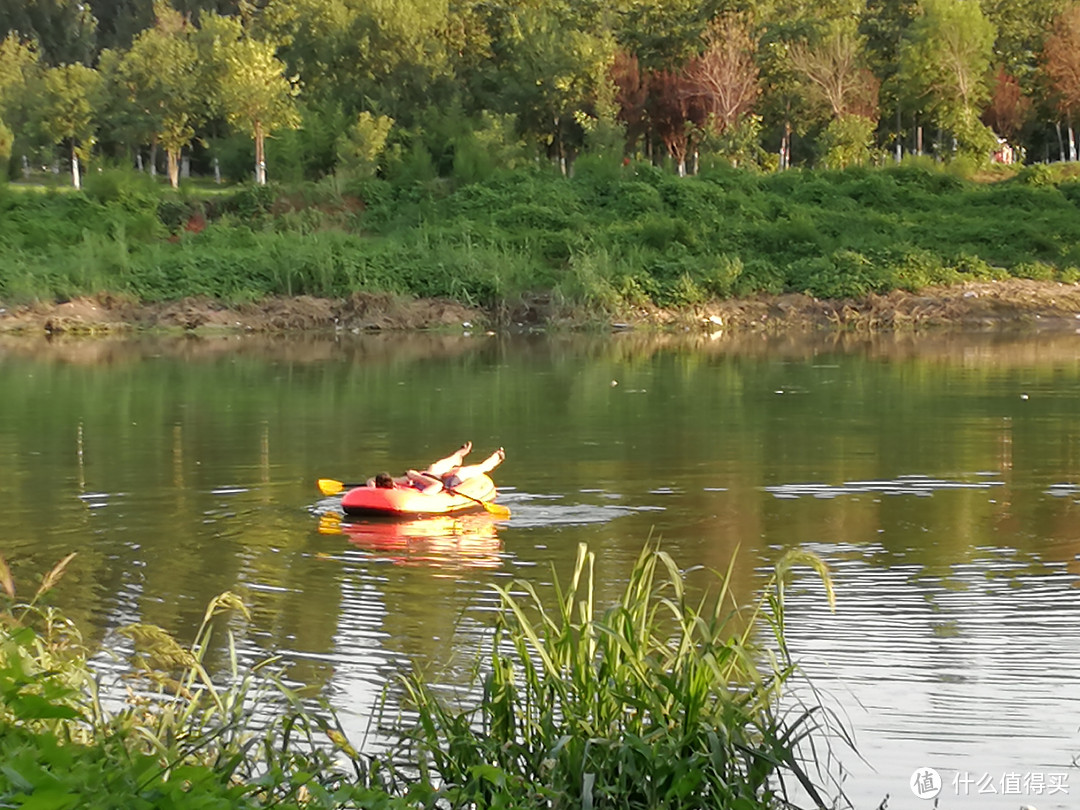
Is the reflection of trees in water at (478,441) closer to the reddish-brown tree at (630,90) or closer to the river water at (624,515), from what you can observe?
the river water at (624,515)

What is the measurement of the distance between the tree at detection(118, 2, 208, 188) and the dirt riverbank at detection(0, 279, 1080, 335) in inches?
576

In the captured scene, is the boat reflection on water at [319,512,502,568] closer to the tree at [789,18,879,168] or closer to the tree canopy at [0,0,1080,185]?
the tree canopy at [0,0,1080,185]

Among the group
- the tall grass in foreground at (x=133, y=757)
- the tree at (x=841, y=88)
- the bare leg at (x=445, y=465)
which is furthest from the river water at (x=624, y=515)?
the tree at (x=841, y=88)

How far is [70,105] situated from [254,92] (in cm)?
715

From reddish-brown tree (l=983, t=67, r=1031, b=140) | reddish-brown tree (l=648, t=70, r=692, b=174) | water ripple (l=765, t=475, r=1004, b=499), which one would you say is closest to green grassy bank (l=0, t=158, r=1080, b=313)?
reddish-brown tree (l=648, t=70, r=692, b=174)

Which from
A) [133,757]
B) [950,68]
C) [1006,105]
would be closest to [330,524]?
[133,757]

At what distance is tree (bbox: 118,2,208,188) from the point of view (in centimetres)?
5312

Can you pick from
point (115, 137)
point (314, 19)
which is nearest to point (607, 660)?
point (115, 137)

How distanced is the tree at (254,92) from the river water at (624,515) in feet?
75.2

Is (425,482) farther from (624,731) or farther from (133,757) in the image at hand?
(133,757)

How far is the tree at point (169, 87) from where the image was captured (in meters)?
53.1

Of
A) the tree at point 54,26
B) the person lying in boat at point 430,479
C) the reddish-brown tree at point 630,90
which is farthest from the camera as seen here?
the tree at point 54,26

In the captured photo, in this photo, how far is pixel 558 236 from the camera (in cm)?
4253

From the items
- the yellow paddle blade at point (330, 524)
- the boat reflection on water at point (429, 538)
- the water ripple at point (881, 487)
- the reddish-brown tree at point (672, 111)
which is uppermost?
the reddish-brown tree at point (672, 111)
